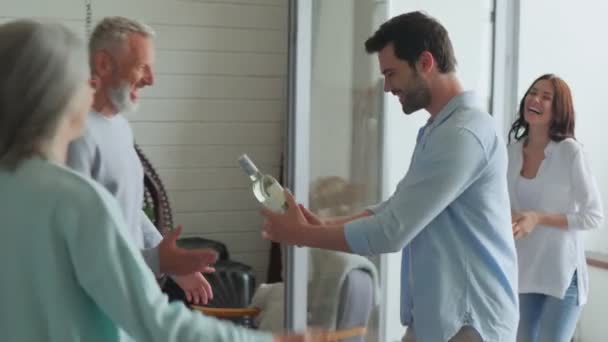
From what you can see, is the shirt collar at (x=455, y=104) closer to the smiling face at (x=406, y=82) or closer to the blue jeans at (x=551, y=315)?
the smiling face at (x=406, y=82)

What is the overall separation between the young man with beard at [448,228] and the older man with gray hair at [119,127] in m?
0.32

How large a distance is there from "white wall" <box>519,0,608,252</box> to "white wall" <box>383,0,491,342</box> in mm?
682

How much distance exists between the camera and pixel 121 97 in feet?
6.15

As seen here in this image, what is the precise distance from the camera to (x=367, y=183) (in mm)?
3145

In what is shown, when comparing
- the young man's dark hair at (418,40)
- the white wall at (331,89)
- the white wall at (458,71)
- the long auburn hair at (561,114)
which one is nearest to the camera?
the young man's dark hair at (418,40)

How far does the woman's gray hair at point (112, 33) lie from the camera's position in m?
1.89

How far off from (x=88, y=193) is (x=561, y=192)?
2.25 metres

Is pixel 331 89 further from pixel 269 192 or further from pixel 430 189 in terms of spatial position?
pixel 430 189

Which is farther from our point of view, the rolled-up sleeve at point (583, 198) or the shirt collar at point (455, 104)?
the rolled-up sleeve at point (583, 198)

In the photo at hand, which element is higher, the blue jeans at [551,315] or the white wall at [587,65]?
the white wall at [587,65]

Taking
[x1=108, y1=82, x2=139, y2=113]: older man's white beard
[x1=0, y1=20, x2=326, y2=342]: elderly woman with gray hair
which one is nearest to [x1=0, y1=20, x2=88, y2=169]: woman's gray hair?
[x1=0, y1=20, x2=326, y2=342]: elderly woman with gray hair

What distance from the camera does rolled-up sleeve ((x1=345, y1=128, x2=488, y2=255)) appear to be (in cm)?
184

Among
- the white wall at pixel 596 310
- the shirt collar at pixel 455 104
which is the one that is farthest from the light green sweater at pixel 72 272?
the white wall at pixel 596 310

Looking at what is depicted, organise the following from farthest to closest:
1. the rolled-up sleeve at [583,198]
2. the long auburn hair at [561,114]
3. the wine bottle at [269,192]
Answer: the long auburn hair at [561,114]
the rolled-up sleeve at [583,198]
the wine bottle at [269,192]
